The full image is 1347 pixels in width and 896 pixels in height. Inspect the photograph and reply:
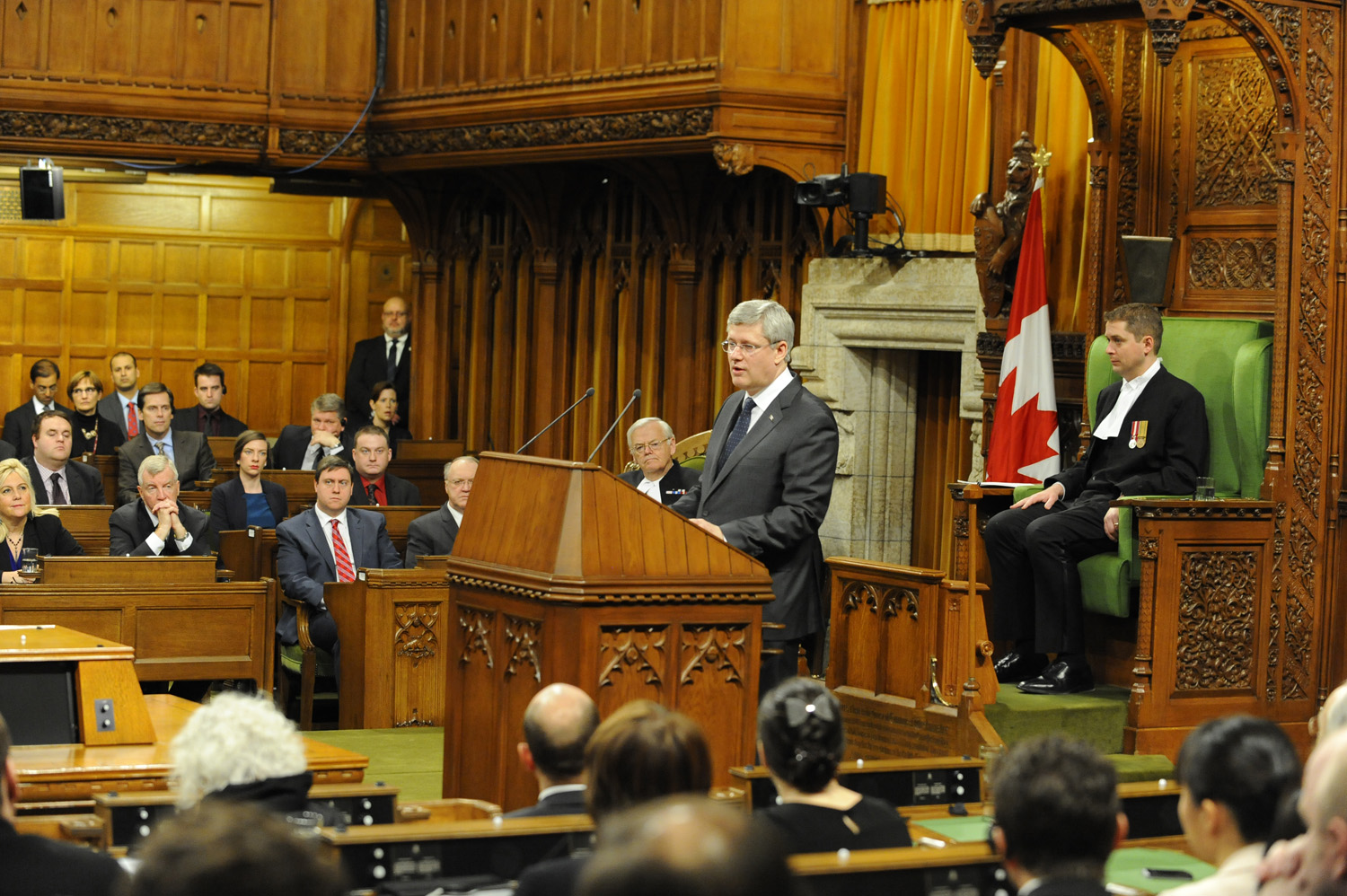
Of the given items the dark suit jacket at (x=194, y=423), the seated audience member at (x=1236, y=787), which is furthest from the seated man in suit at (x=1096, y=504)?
the dark suit jacket at (x=194, y=423)

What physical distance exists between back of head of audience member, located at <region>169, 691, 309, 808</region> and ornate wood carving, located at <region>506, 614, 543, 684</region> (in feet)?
4.51

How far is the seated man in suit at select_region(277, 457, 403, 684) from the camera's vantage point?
26.4 ft

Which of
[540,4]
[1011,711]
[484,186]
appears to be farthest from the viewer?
[484,186]

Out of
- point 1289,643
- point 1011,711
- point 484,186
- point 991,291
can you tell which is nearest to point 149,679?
point 1011,711

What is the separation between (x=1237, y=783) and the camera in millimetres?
2754

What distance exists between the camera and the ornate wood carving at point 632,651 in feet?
14.7

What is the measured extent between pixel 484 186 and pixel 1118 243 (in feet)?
19.1

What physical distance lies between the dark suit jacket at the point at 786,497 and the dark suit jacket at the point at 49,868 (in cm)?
251

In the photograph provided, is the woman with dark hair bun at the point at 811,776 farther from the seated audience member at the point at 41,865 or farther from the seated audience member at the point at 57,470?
the seated audience member at the point at 57,470

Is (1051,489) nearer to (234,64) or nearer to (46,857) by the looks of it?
(46,857)

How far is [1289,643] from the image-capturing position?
6.68 m

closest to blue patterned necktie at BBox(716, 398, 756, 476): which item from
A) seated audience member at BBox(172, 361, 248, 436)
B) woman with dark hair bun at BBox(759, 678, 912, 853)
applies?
woman with dark hair bun at BBox(759, 678, 912, 853)

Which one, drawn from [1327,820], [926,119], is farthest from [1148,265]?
[1327,820]

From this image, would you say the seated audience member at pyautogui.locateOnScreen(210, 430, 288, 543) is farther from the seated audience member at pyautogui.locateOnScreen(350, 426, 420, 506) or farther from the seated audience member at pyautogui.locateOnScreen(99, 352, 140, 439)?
the seated audience member at pyautogui.locateOnScreen(99, 352, 140, 439)
